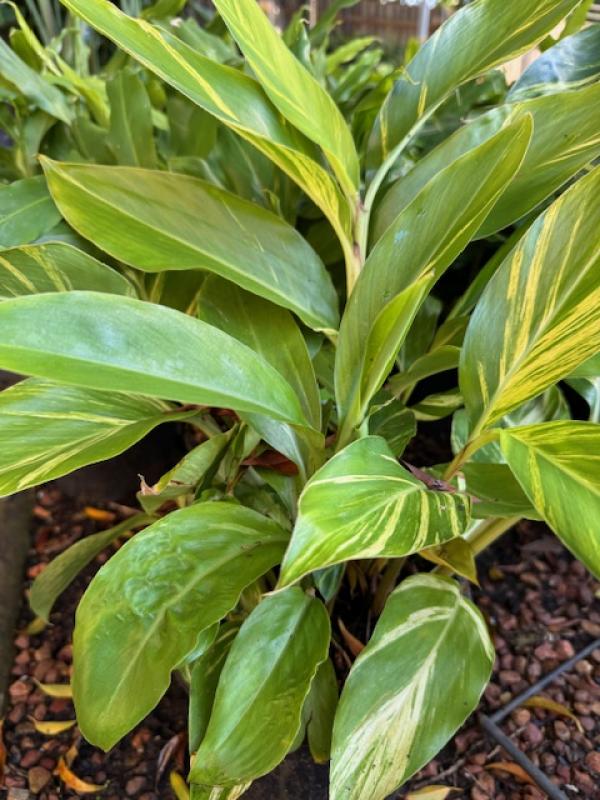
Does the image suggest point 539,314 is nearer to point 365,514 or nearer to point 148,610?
point 365,514

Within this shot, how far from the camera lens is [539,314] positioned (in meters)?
0.51

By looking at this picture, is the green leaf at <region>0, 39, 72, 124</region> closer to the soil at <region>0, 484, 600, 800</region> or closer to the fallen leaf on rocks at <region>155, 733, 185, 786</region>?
the soil at <region>0, 484, 600, 800</region>

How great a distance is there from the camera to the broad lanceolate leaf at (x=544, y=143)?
605mm

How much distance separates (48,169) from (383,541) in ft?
1.43

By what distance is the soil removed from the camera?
0.77 meters

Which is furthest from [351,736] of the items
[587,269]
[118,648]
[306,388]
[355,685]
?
[587,269]

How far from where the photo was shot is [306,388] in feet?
2.07

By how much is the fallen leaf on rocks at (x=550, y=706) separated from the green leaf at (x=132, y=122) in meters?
0.84

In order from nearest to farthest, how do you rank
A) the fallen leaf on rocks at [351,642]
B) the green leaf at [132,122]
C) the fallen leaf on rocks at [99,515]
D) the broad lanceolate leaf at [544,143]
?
the broad lanceolate leaf at [544,143] → the fallen leaf on rocks at [351,642] → the green leaf at [132,122] → the fallen leaf on rocks at [99,515]

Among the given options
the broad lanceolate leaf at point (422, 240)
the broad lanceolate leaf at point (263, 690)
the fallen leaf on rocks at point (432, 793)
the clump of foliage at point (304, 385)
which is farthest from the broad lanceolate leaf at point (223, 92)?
the fallen leaf on rocks at point (432, 793)

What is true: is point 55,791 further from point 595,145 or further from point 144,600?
point 595,145

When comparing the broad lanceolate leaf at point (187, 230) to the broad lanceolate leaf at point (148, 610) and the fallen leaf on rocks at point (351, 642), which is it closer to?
the broad lanceolate leaf at point (148, 610)

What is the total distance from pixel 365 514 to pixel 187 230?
1.08 ft

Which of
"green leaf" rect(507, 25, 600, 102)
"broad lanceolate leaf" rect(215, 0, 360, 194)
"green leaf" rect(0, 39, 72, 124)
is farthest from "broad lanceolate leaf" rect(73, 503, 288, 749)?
"green leaf" rect(0, 39, 72, 124)
